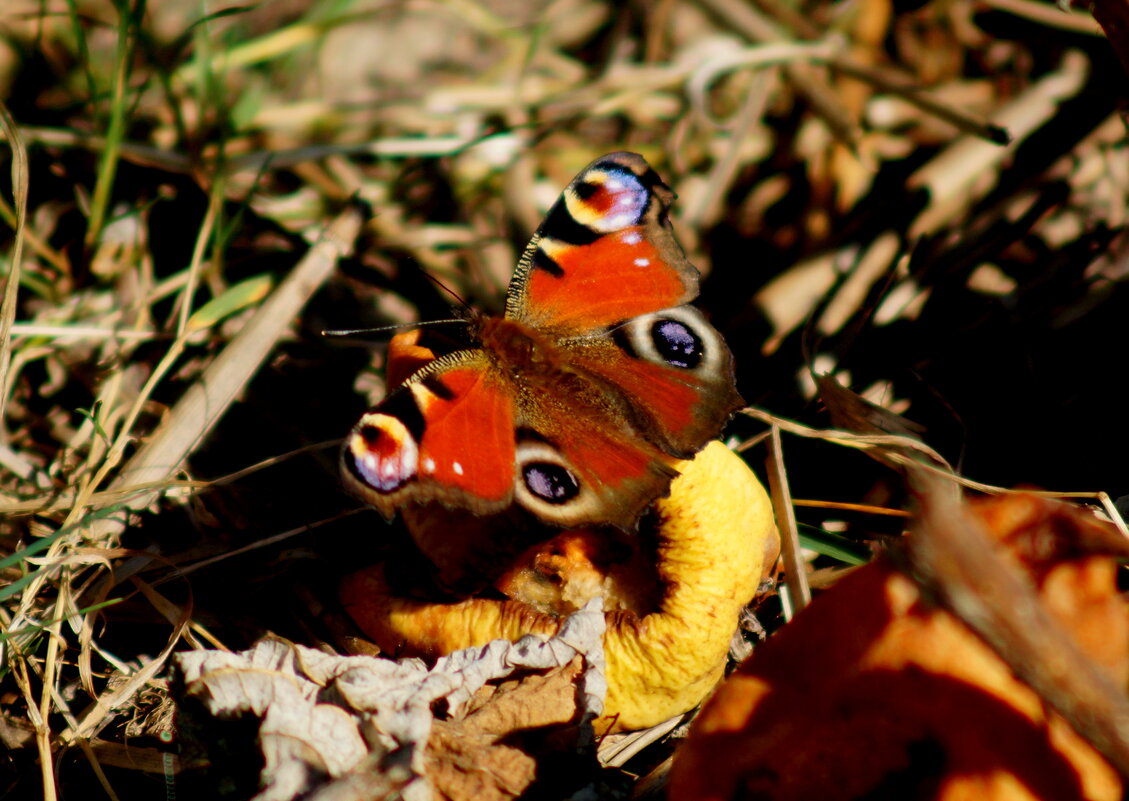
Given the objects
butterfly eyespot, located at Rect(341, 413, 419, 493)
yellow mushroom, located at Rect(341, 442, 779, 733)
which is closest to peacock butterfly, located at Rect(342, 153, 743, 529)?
butterfly eyespot, located at Rect(341, 413, 419, 493)

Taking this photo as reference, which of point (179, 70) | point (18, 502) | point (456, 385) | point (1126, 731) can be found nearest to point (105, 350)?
point (18, 502)

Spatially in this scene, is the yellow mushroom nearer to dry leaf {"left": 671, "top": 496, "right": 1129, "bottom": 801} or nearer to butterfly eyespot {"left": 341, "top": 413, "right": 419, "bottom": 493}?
butterfly eyespot {"left": 341, "top": 413, "right": 419, "bottom": 493}

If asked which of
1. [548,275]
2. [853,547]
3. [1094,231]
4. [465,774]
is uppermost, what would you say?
[548,275]

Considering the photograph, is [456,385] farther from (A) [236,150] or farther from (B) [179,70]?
(B) [179,70]

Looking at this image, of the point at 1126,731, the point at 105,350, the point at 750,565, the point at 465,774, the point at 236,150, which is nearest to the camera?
the point at 1126,731

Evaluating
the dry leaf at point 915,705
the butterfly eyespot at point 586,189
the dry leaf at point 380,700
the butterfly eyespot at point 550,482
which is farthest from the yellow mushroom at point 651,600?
the butterfly eyespot at point 586,189

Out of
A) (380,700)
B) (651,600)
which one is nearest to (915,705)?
(651,600)

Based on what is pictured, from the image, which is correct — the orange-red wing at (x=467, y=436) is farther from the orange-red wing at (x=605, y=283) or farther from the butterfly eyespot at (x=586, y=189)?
the butterfly eyespot at (x=586, y=189)

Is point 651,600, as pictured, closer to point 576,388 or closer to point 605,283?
point 576,388
